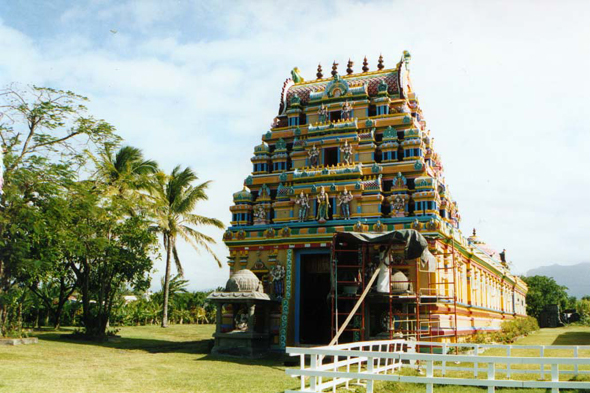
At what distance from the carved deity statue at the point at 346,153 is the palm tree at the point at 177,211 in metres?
15.7

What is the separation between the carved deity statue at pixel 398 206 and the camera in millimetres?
22906

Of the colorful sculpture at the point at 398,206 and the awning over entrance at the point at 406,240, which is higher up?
the colorful sculpture at the point at 398,206

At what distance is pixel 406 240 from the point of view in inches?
749

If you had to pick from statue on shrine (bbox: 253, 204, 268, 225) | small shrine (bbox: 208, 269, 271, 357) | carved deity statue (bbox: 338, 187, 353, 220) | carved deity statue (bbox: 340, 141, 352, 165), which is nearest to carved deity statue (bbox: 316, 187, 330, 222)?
carved deity statue (bbox: 338, 187, 353, 220)

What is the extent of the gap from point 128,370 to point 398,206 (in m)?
12.2

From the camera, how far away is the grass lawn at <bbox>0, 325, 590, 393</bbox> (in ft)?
44.4

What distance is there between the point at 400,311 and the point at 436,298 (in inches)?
65.4

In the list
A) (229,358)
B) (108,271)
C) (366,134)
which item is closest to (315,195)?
(366,134)

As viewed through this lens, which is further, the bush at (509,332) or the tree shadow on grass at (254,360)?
the bush at (509,332)

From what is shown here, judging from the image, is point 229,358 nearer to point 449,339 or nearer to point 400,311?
point 400,311

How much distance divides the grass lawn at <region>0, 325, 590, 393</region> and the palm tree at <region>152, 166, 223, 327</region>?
473 inches

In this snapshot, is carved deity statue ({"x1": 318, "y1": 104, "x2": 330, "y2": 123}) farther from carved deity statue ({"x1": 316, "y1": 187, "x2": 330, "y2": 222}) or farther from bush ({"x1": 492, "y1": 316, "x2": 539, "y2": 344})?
bush ({"x1": 492, "y1": 316, "x2": 539, "y2": 344})

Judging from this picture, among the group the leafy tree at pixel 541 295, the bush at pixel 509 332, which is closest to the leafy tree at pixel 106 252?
the bush at pixel 509 332

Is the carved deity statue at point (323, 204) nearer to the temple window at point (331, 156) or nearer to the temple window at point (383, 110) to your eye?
the temple window at point (331, 156)
